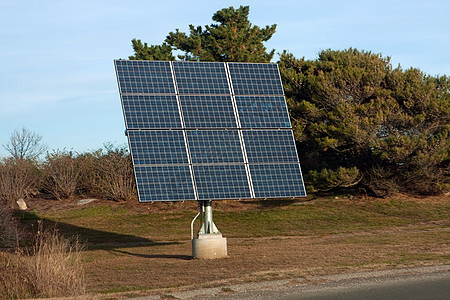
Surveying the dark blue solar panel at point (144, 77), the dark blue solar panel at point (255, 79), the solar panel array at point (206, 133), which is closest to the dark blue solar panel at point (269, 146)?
the solar panel array at point (206, 133)

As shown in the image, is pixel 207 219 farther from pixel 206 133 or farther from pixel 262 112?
pixel 262 112

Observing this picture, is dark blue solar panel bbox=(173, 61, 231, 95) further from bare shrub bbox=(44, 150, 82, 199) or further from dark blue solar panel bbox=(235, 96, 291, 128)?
bare shrub bbox=(44, 150, 82, 199)

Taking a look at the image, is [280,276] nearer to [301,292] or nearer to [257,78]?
[301,292]

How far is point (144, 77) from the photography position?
23625 millimetres

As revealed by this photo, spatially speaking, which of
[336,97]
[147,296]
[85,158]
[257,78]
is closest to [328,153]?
[336,97]

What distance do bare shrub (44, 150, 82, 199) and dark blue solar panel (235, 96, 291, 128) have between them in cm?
2361

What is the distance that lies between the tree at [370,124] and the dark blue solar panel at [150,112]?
2047 cm

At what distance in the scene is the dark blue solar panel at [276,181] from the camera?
22250 millimetres

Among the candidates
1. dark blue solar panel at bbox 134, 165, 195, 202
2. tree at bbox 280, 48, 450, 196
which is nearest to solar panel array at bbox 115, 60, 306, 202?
dark blue solar panel at bbox 134, 165, 195, 202

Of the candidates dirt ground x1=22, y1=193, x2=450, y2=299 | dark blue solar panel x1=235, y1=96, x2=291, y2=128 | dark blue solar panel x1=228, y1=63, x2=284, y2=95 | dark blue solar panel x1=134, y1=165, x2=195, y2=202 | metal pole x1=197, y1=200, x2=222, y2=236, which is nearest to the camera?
dirt ground x1=22, y1=193, x2=450, y2=299

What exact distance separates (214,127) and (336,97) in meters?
21.7

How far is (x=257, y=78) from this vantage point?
2506cm

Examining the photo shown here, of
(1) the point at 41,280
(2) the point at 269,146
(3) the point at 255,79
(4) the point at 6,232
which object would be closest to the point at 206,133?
(2) the point at 269,146

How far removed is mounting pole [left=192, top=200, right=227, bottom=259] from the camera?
2250 centimetres
